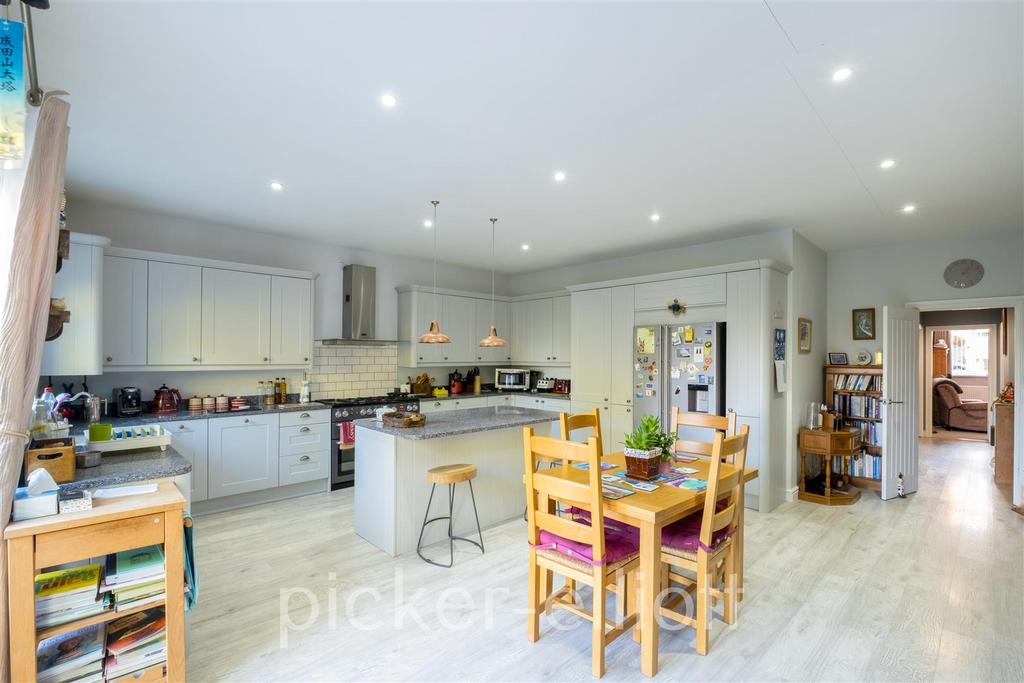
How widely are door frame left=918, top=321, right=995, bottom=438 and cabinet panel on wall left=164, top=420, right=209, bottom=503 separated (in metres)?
9.63

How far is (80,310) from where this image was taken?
12.1 feet

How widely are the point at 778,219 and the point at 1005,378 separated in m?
6.11

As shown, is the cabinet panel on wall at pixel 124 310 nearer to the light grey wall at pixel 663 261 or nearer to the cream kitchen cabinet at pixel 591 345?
the cream kitchen cabinet at pixel 591 345

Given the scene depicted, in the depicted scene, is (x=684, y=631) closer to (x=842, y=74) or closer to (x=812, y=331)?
(x=842, y=74)

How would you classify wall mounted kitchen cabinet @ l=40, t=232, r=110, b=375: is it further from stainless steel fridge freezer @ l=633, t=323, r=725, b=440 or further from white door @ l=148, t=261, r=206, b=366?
stainless steel fridge freezer @ l=633, t=323, r=725, b=440

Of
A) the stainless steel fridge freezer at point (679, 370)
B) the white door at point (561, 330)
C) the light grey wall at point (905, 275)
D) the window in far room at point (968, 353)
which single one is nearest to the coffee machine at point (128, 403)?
the white door at point (561, 330)

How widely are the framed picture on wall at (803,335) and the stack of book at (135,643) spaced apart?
5.36 m

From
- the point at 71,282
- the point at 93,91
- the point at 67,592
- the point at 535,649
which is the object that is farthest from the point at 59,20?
the point at 535,649

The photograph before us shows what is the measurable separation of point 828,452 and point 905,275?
2289 millimetres

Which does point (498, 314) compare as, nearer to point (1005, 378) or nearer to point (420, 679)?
point (420, 679)

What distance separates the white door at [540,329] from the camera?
22.3ft

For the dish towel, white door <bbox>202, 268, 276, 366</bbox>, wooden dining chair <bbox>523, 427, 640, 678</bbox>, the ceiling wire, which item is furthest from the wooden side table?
white door <bbox>202, 268, 276, 366</bbox>

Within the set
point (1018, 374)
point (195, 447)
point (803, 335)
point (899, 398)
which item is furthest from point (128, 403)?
point (1018, 374)

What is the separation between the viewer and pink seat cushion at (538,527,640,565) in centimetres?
225
